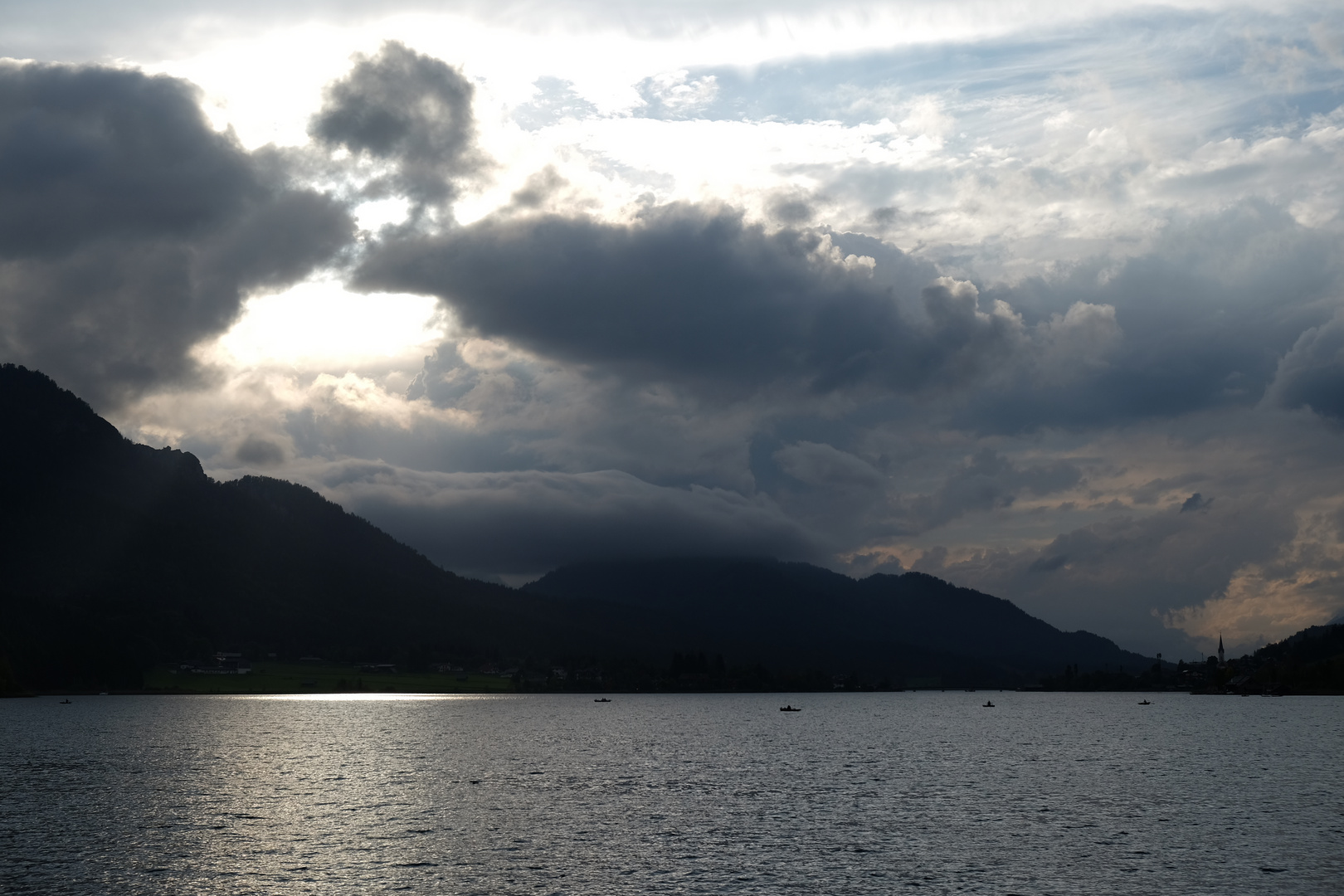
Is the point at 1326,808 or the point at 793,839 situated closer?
the point at 793,839

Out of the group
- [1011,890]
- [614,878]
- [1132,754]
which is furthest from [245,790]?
[1132,754]

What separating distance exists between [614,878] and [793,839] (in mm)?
23969

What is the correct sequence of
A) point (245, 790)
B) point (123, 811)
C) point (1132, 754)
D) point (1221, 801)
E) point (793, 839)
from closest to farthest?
point (793, 839)
point (123, 811)
point (1221, 801)
point (245, 790)
point (1132, 754)

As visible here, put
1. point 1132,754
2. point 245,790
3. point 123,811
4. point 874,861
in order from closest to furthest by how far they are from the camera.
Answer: point 874,861 < point 123,811 < point 245,790 < point 1132,754

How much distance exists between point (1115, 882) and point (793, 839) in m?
29.2

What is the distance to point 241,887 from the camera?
78.6 meters

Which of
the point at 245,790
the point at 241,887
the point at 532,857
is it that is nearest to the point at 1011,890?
the point at 532,857

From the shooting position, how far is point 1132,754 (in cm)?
19538

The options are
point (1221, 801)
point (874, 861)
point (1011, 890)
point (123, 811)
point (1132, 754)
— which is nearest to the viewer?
point (1011, 890)

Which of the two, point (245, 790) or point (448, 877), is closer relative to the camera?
point (448, 877)

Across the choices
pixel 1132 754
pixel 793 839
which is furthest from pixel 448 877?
pixel 1132 754

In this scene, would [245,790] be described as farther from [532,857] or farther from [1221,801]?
[1221,801]

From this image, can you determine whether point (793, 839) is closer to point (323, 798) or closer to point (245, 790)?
point (323, 798)

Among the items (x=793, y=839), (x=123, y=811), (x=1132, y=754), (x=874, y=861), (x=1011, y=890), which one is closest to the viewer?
(x=1011, y=890)
